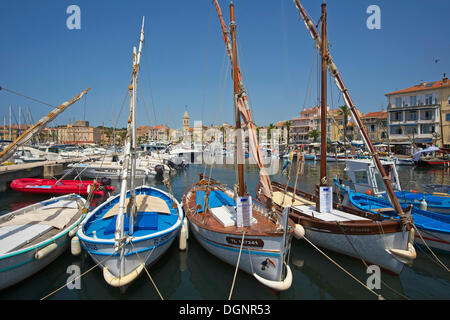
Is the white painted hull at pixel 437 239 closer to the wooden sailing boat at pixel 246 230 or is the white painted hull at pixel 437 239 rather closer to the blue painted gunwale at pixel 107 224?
the wooden sailing boat at pixel 246 230

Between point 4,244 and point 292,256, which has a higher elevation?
point 4,244

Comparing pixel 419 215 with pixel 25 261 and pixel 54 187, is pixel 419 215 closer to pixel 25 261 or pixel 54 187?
pixel 25 261

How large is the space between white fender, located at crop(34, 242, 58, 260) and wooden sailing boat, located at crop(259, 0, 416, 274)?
34.1ft

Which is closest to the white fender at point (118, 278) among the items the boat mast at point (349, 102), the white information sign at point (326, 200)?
the white information sign at point (326, 200)

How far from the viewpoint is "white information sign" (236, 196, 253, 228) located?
10101 millimetres

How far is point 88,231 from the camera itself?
1088 centimetres

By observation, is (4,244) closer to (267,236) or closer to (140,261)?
(140,261)

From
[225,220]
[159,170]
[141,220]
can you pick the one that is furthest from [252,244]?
[159,170]

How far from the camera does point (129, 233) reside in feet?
31.7

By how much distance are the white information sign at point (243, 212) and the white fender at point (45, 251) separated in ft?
25.5

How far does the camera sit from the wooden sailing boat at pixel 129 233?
840 centimetres

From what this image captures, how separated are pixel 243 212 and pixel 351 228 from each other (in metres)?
4.65

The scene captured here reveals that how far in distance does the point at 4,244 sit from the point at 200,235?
7.65 meters
